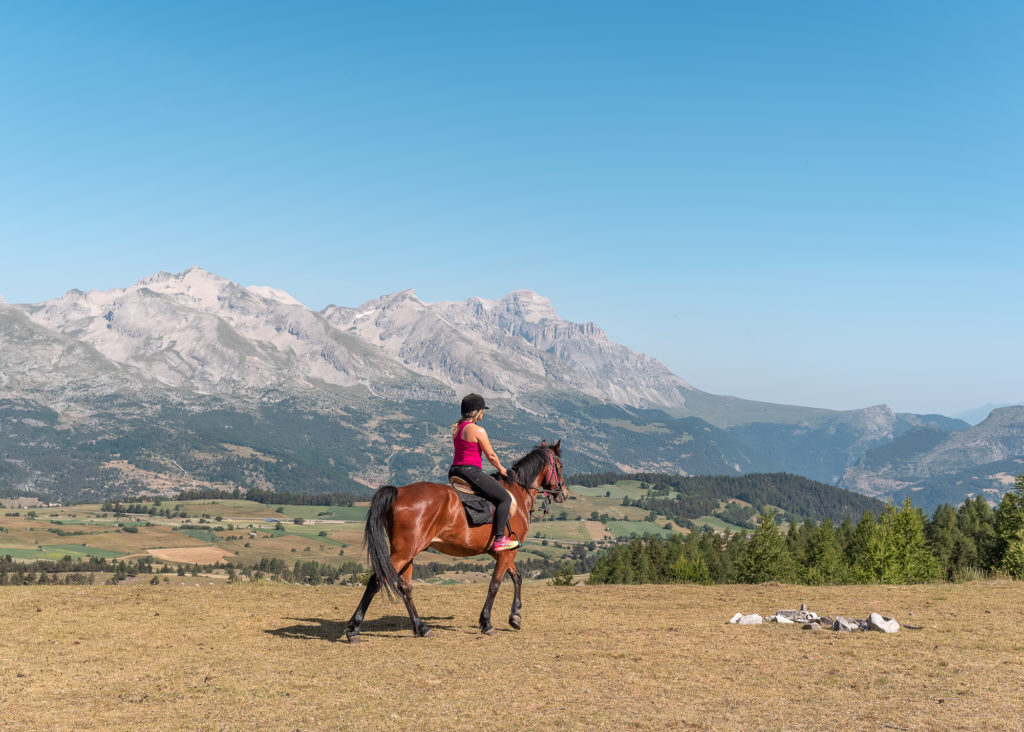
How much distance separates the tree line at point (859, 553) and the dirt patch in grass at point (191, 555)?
4981 inches

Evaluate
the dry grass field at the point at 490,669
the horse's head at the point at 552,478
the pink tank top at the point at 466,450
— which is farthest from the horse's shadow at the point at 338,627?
the horse's head at the point at 552,478

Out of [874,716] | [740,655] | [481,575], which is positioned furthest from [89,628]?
[481,575]

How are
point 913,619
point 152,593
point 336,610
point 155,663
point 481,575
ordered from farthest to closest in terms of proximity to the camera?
point 481,575, point 152,593, point 336,610, point 913,619, point 155,663

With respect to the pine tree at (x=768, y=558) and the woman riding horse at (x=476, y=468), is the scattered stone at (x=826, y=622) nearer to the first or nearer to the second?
the woman riding horse at (x=476, y=468)

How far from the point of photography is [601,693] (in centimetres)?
1285

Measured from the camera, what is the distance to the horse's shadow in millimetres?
17984

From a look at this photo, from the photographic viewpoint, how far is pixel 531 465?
68.3 ft

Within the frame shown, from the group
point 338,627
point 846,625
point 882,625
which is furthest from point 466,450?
point 882,625

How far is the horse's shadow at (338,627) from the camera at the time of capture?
59.0 feet

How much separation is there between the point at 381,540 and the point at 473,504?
2566 mm

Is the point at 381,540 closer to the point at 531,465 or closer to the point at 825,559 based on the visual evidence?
the point at 531,465

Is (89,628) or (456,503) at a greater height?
(456,503)

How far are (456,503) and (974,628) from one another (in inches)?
546

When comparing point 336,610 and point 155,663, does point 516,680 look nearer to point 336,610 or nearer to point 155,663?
point 155,663
